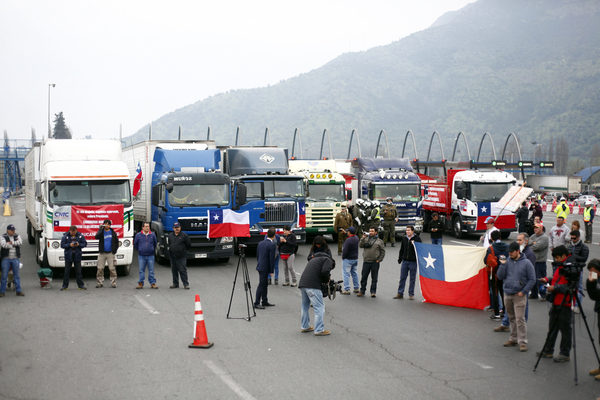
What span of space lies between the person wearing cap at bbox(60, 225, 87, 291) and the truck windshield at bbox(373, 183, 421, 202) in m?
15.2

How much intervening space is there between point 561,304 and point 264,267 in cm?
642

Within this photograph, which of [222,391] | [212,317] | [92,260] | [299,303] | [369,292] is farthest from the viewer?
[92,260]

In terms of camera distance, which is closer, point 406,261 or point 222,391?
point 222,391

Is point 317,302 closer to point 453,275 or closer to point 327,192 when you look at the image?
point 453,275

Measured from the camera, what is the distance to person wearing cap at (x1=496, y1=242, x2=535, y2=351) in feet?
32.5

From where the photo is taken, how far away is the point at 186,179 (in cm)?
1995

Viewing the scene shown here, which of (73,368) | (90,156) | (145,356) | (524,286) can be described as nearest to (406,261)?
(524,286)

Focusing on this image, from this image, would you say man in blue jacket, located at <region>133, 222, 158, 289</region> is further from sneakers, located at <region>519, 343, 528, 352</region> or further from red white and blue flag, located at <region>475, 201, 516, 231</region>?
red white and blue flag, located at <region>475, 201, 516, 231</region>

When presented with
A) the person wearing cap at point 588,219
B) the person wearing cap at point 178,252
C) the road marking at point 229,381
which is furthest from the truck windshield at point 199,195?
the person wearing cap at point 588,219

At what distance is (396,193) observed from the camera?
28.1 metres

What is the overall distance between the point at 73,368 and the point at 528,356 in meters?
6.85

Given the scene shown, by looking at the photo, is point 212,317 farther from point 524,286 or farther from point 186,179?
point 186,179

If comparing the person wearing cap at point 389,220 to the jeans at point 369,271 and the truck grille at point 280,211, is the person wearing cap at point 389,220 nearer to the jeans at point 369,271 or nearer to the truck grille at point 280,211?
the truck grille at point 280,211

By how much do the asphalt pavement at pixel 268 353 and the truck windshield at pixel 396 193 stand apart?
44.2 feet
